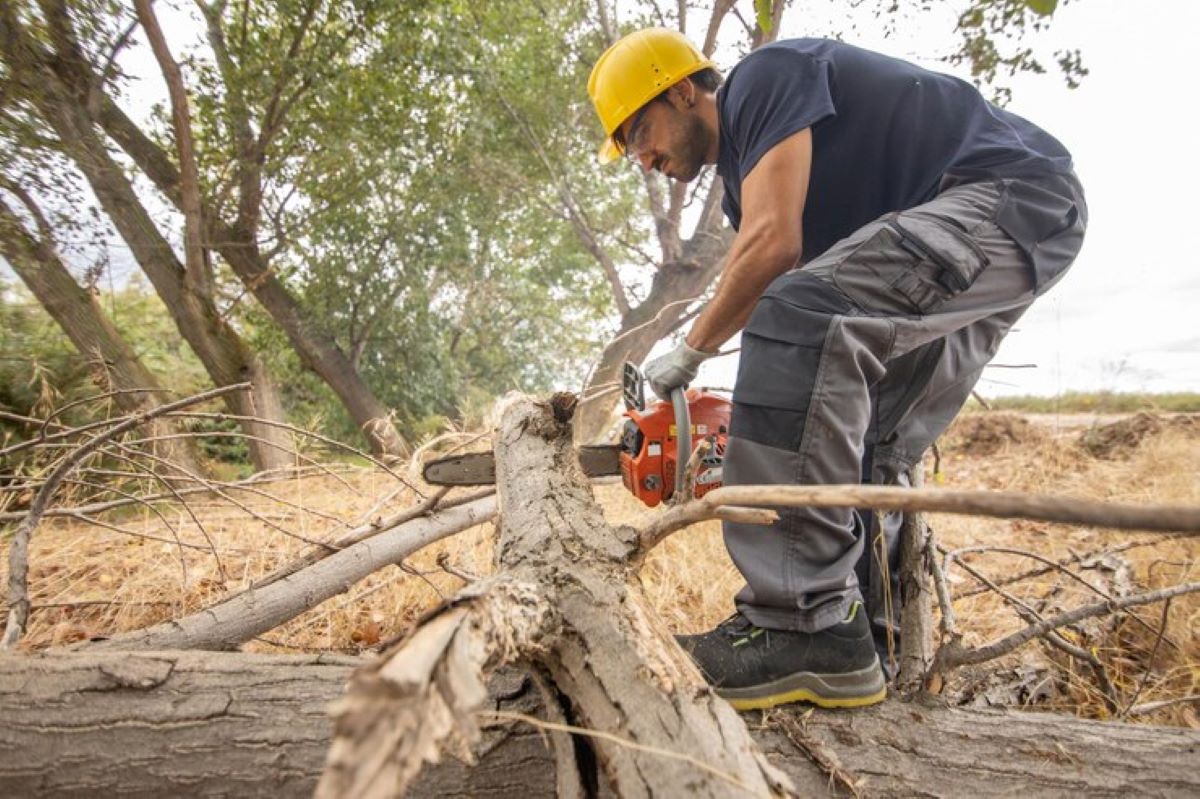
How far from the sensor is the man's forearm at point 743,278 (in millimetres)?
1412

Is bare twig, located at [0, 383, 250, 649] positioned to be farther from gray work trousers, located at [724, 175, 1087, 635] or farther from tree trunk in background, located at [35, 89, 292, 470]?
tree trunk in background, located at [35, 89, 292, 470]

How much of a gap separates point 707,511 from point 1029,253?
120 cm

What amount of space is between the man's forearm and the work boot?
79 cm

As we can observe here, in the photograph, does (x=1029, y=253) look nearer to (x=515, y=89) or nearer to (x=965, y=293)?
(x=965, y=293)

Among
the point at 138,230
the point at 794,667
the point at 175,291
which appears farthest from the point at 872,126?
the point at 175,291

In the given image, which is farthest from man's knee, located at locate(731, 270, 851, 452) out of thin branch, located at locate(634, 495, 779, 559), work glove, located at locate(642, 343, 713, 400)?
work glove, located at locate(642, 343, 713, 400)

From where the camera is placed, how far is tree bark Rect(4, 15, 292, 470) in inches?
106

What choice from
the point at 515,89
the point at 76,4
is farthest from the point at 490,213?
the point at 76,4

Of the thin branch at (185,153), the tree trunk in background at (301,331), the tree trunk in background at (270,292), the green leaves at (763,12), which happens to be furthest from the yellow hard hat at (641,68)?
the tree trunk in background at (301,331)

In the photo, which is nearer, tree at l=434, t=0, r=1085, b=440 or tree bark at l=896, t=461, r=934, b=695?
tree bark at l=896, t=461, r=934, b=695

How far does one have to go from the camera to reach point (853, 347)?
1.17 m

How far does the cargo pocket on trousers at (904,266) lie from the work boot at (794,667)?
69 cm

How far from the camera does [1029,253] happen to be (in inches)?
53.9

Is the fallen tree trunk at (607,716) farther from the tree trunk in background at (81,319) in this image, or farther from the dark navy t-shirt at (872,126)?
the tree trunk in background at (81,319)
